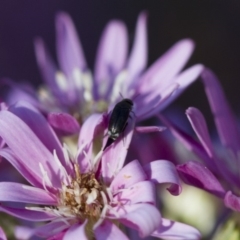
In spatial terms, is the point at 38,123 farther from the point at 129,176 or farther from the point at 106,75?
the point at 106,75

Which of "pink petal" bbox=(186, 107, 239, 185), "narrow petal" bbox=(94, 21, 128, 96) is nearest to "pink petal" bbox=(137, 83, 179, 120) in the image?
"pink petal" bbox=(186, 107, 239, 185)

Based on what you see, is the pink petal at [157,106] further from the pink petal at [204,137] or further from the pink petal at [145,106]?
the pink petal at [204,137]

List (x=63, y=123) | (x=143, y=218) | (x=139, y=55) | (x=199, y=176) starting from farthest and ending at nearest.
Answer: (x=139, y=55) → (x=63, y=123) → (x=199, y=176) → (x=143, y=218)

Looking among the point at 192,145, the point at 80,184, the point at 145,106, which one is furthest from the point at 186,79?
the point at 80,184

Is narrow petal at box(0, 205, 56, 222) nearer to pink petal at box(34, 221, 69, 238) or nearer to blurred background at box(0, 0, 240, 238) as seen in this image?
pink petal at box(34, 221, 69, 238)

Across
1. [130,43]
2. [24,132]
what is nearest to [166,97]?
[24,132]

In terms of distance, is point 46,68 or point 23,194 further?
point 46,68

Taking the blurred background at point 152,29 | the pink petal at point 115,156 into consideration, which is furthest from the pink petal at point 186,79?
the blurred background at point 152,29
